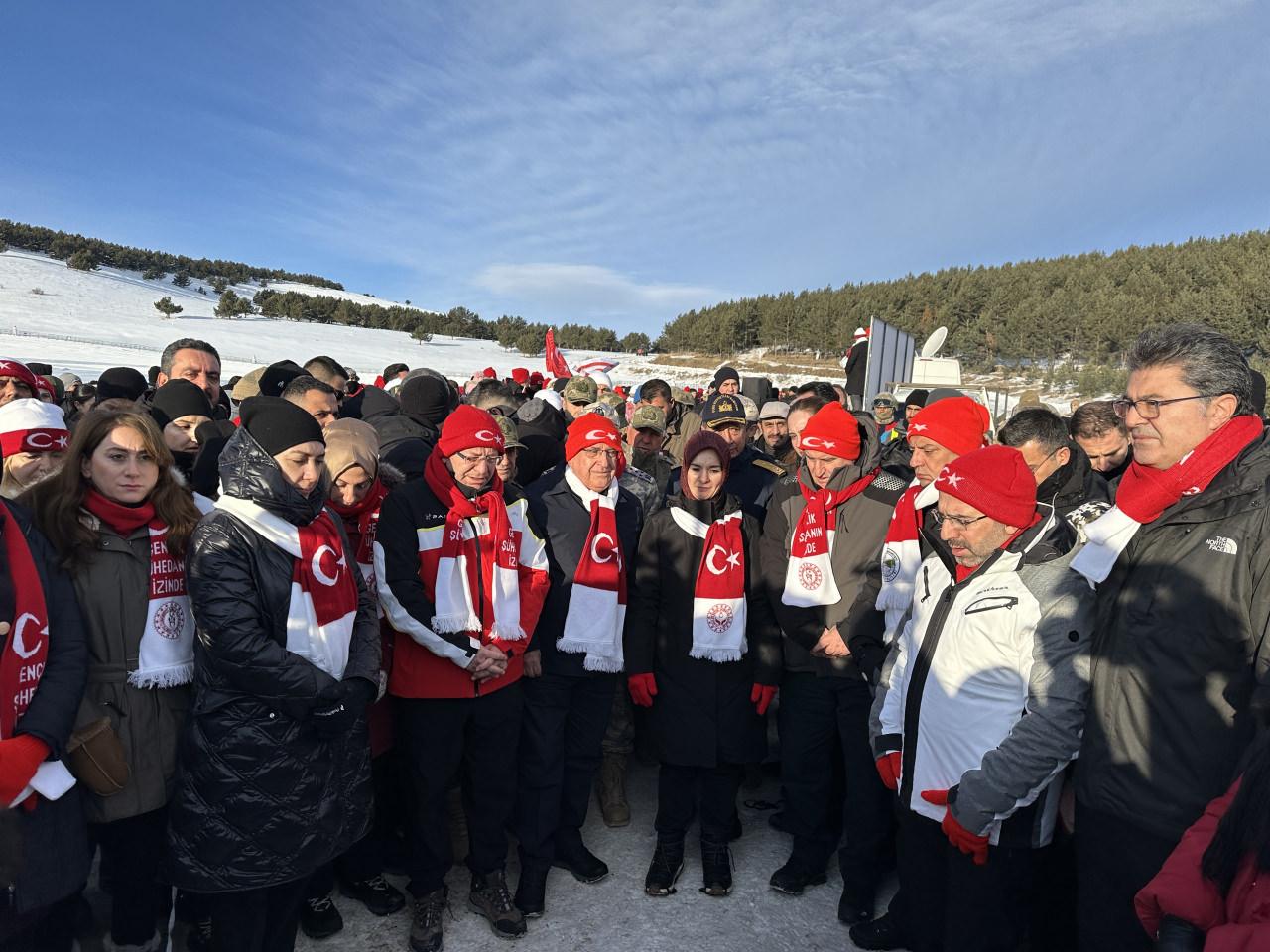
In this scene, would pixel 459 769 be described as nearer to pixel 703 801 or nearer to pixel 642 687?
pixel 642 687

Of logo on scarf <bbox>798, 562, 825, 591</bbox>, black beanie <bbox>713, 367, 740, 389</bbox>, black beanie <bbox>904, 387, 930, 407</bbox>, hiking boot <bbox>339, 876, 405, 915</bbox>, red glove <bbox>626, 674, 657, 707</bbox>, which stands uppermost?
black beanie <bbox>713, 367, 740, 389</bbox>

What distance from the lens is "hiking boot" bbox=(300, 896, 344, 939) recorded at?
2.94 m

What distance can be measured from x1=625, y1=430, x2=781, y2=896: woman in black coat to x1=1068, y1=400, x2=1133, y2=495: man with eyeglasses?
2070mm

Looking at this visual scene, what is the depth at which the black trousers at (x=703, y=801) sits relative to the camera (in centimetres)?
344

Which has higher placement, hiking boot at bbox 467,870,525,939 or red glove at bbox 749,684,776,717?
red glove at bbox 749,684,776,717

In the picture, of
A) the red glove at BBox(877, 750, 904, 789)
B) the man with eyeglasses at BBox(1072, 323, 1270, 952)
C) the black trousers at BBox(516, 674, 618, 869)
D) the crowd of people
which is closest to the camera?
the man with eyeglasses at BBox(1072, 323, 1270, 952)

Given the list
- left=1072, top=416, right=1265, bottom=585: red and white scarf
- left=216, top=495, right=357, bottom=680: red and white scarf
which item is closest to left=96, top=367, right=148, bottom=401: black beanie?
left=216, top=495, right=357, bottom=680: red and white scarf

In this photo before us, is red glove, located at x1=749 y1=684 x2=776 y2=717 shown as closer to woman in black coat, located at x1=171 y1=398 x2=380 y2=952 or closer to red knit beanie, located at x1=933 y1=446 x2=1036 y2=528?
red knit beanie, located at x1=933 y1=446 x2=1036 y2=528

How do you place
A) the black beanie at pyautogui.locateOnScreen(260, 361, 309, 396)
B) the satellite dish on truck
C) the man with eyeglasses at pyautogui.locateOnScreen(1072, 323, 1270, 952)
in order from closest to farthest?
the man with eyeglasses at pyautogui.locateOnScreen(1072, 323, 1270, 952), the black beanie at pyautogui.locateOnScreen(260, 361, 309, 396), the satellite dish on truck

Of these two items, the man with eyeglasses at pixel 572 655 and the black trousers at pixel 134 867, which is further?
the man with eyeglasses at pixel 572 655

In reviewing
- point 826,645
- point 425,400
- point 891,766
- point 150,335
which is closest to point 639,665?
point 826,645

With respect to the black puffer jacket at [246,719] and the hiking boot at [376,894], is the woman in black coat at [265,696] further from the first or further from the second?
the hiking boot at [376,894]

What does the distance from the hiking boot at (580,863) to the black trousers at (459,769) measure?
0.44m

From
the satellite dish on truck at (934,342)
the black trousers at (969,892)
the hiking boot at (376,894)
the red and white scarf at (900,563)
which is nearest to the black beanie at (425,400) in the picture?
the hiking boot at (376,894)
